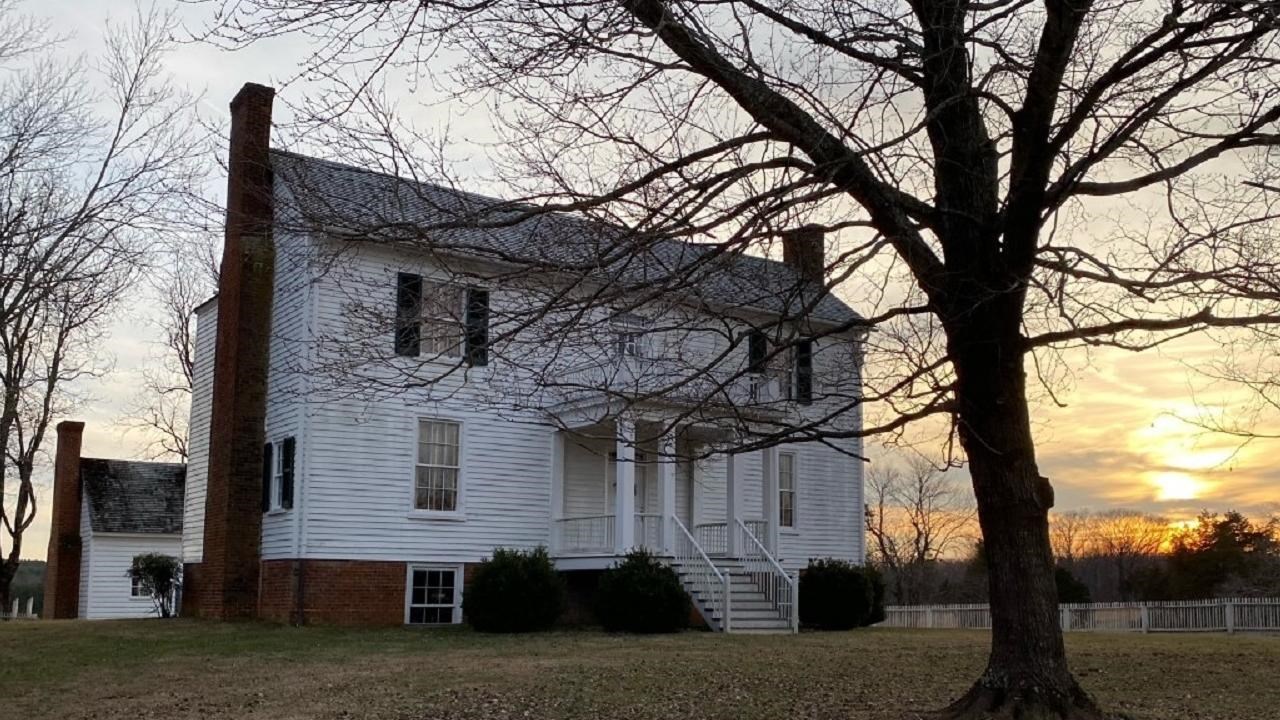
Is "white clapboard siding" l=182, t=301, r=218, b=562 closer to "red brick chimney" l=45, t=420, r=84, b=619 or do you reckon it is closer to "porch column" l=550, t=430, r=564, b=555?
"porch column" l=550, t=430, r=564, b=555

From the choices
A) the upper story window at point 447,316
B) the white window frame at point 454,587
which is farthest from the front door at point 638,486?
the upper story window at point 447,316

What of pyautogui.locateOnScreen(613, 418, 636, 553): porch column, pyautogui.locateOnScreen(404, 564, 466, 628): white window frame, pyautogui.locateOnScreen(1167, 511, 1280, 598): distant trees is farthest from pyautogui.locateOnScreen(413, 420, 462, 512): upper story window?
pyautogui.locateOnScreen(1167, 511, 1280, 598): distant trees

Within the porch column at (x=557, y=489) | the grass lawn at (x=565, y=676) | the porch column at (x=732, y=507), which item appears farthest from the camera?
the porch column at (x=557, y=489)

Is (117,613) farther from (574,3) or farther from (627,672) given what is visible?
(574,3)

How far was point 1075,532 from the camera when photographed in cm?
6656

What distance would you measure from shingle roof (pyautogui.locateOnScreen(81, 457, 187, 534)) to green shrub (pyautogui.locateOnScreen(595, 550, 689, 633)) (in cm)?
2329

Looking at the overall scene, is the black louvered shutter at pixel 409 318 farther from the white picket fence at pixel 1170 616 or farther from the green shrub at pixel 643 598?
the white picket fence at pixel 1170 616

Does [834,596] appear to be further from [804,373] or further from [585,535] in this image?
[804,373]

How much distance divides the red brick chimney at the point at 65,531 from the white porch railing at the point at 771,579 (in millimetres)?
23195

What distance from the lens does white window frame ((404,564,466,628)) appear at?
2178cm

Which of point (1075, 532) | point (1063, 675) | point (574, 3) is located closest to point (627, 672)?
point (1063, 675)

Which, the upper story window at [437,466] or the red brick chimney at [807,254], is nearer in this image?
the red brick chimney at [807,254]

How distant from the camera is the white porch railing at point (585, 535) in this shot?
73.0 feet

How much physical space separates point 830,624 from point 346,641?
32.7ft
